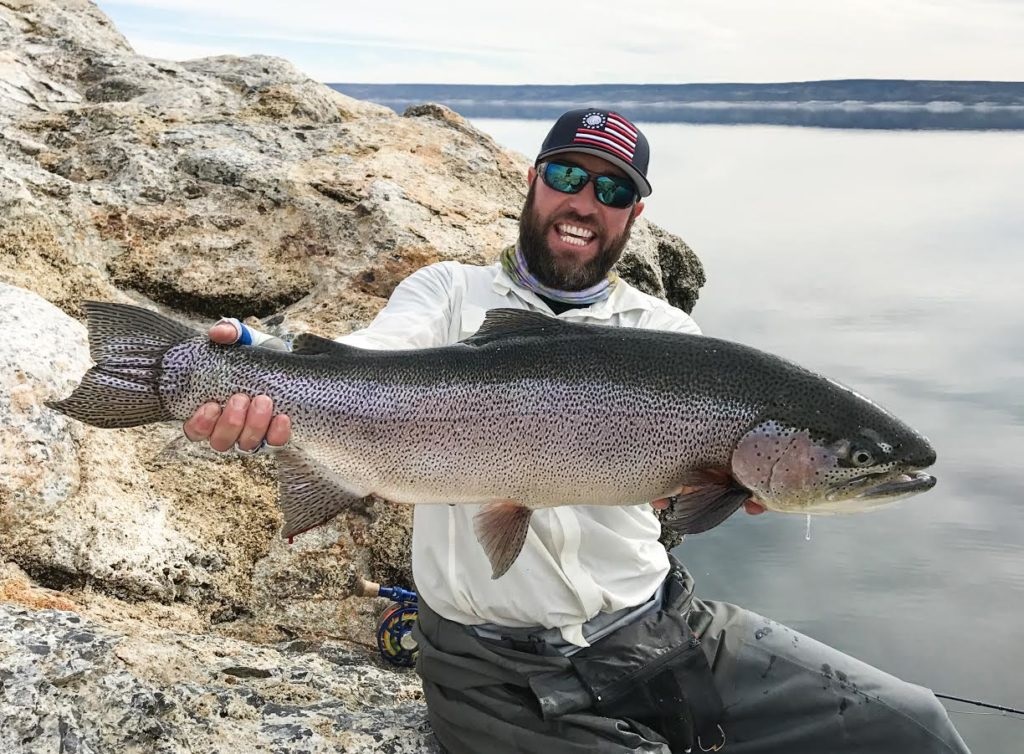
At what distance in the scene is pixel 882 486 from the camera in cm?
312

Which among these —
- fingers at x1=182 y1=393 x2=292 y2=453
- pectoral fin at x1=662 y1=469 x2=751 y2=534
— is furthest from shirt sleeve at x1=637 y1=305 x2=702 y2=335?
fingers at x1=182 y1=393 x2=292 y2=453

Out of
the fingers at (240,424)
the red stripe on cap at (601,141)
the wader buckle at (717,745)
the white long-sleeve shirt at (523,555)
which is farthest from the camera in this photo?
the red stripe on cap at (601,141)

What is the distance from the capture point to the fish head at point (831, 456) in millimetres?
3121

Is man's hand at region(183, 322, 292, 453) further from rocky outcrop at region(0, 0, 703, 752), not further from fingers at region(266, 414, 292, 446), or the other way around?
rocky outcrop at region(0, 0, 703, 752)

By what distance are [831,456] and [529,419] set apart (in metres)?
1.10

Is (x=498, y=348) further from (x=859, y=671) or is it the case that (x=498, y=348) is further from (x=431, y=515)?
(x=859, y=671)

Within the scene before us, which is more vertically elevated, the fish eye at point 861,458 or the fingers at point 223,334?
the fish eye at point 861,458

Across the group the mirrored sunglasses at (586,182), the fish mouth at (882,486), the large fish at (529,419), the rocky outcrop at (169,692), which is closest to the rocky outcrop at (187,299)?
the rocky outcrop at (169,692)

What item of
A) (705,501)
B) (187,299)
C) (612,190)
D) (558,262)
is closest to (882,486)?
(705,501)

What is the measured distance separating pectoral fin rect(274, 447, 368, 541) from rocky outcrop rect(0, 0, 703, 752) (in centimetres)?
81

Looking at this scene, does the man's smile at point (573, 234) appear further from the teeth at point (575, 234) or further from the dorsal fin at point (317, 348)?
the dorsal fin at point (317, 348)

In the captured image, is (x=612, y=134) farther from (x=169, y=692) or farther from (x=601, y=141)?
(x=169, y=692)

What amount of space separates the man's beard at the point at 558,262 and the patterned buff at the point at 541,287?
0.02m

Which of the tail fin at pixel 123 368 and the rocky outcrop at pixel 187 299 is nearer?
the tail fin at pixel 123 368
